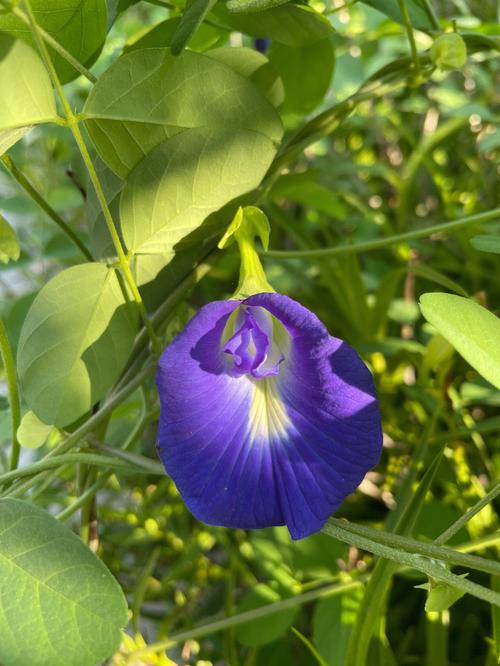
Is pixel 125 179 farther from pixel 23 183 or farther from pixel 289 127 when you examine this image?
pixel 289 127

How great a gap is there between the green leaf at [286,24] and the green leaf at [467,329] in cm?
27

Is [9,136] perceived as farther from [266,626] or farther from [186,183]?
[266,626]

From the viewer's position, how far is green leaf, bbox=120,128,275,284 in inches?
20.9

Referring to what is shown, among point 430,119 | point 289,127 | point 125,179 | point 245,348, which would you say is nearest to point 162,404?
point 245,348

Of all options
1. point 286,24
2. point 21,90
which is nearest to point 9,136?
point 21,90

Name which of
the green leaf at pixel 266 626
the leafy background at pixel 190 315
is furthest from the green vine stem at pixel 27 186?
the green leaf at pixel 266 626

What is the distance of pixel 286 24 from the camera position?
1.99 feet

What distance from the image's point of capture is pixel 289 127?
0.85m

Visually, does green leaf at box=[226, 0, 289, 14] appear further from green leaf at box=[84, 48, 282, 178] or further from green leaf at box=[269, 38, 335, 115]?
green leaf at box=[269, 38, 335, 115]

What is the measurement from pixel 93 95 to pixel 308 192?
55 cm

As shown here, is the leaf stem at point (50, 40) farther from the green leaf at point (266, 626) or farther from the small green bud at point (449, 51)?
the green leaf at point (266, 626)

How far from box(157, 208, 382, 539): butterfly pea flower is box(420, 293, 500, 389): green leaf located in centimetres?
6

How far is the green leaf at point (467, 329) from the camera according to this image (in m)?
0.44

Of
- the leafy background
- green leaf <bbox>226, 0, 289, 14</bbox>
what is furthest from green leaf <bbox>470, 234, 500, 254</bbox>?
green leaf <bbox>226, 0, 289, 14</bbox>
